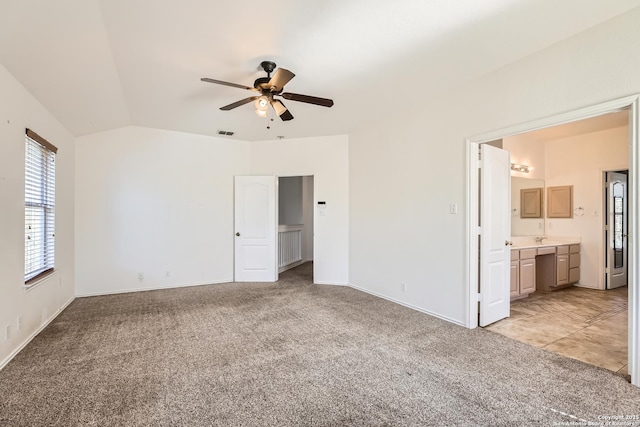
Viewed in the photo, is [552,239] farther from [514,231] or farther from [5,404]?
[5,404]

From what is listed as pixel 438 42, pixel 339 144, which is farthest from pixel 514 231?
pixel 438 42

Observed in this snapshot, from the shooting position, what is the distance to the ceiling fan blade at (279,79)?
2693 millimetres

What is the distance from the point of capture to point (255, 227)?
598 centimetres

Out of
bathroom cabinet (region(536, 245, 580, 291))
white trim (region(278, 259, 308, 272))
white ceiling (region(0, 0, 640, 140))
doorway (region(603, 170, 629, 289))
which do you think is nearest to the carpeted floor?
white ceiling (region(0, 0, 640, 140))

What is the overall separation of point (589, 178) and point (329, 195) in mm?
4656

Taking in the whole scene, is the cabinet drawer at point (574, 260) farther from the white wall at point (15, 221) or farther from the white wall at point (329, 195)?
the white wall at point (15, 221)

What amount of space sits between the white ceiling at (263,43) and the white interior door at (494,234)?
105cm

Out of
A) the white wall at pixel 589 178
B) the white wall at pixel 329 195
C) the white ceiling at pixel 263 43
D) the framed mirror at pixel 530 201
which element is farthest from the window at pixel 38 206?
the white wall at pixel 589 178

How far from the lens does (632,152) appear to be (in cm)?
227

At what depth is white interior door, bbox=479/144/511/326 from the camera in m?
3.50

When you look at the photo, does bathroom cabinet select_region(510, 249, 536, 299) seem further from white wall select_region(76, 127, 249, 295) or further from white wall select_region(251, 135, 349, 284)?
white wall select_region(76, 127, 249, 295)

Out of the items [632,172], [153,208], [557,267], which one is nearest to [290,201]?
[153,208]

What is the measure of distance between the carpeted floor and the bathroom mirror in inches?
137

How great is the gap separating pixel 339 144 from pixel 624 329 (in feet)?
15.1
